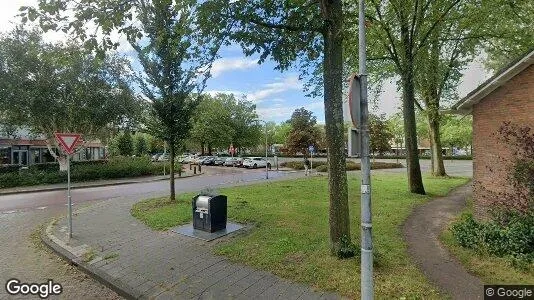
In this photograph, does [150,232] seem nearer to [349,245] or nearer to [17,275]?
[17,275]

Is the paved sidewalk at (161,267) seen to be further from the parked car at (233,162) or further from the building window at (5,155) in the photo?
the parked car at (233,162)

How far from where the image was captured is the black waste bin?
8195mm

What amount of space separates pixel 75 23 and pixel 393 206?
11.1 metres

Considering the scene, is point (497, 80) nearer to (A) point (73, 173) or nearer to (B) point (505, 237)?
(B) point (505, 237)

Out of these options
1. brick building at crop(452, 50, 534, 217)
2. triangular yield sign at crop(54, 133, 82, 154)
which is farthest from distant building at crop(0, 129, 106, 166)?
brick building at crop(452, 50, 534, 217)

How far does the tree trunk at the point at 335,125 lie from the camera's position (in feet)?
20.5

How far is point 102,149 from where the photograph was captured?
58500 mm

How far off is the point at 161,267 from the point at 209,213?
2.15 meters

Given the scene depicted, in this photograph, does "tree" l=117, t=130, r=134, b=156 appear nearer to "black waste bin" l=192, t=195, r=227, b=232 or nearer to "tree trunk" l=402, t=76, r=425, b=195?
"tree trunk" l=402, t=76, r=425, b=195

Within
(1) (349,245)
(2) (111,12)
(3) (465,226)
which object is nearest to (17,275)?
(2) (111,12)

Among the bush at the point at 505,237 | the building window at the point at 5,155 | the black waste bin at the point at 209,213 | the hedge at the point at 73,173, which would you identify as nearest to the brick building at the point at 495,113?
the bush at the point at 505,237

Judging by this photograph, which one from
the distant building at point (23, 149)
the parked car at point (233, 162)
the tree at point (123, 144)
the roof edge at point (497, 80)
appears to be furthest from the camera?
the tree at point (123, 144)

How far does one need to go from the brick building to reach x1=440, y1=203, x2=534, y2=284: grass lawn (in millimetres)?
2027

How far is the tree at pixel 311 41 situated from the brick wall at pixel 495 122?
4254mm
